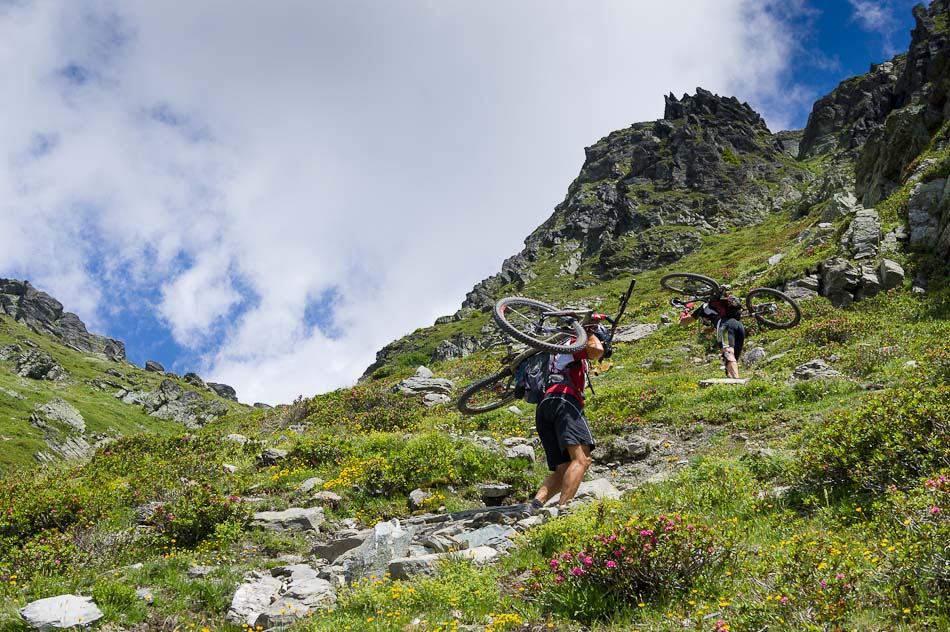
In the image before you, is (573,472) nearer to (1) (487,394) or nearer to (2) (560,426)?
(2) (560,426)

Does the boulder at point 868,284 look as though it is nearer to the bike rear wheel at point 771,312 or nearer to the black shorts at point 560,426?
the bike rear wheel at point 771,312

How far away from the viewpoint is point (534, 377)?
8.98 metres

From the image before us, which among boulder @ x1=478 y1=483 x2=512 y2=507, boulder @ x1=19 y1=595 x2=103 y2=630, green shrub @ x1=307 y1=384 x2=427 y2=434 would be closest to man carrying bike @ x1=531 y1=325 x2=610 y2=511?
boulder @ x1=478 y1=483 x2=512 y2=507

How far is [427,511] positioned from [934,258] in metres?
20.7

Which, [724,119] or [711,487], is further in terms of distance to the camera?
[724,119]

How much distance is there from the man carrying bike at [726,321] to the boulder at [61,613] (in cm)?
1455

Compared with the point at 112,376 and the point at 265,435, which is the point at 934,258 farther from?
the point at 112,376

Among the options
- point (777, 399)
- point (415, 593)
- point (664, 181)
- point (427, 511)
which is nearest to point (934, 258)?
point (777, 399)

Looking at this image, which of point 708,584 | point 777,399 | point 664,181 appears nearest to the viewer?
point 708,584

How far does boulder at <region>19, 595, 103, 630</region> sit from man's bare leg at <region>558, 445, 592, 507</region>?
540 centimetres

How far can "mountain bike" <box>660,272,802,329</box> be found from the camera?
19.1 meters

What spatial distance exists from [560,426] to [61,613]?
6.07 meters

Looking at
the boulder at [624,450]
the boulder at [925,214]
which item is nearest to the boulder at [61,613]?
the boulder at [624,450]

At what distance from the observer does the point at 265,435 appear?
18.5 meters
